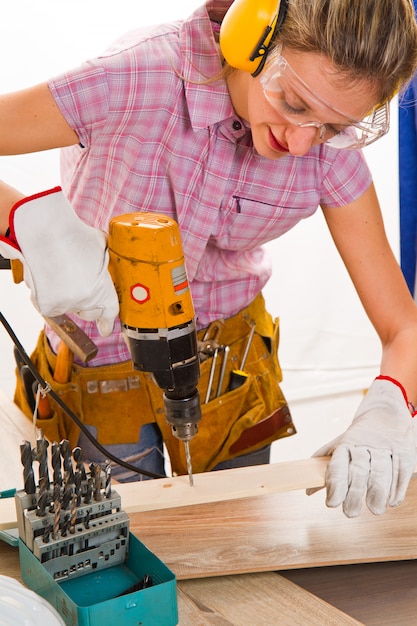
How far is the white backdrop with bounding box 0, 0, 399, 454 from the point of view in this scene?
281 cm

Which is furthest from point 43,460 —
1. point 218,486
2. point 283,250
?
point 283,250

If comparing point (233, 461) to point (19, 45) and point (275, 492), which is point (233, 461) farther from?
point (19, 45)

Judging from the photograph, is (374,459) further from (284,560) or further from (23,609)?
(23,609)

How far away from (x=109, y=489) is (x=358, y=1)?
0.97m

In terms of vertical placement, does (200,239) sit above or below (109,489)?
above

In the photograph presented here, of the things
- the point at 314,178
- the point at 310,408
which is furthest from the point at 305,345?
the point at 314,178

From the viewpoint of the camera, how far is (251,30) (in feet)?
4.98

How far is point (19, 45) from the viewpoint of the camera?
2.81 m

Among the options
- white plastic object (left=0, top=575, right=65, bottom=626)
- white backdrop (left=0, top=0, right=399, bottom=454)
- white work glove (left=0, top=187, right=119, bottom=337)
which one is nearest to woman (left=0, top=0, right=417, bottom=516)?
white work glove (left=0, top=187, right=119, bottom=337)

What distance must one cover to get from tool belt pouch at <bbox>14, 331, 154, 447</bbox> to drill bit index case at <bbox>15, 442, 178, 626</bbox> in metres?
0.62

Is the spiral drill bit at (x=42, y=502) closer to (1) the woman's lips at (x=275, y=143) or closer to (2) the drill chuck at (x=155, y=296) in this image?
(2) the drill chuck at (x=155, y=296)

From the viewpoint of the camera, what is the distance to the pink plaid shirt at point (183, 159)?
1729 mm

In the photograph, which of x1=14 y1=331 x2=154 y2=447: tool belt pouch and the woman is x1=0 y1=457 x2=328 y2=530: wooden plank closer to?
the woman

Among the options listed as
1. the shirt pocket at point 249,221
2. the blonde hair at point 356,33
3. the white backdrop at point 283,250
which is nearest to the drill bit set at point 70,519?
the shirt pocket at point 249,221
